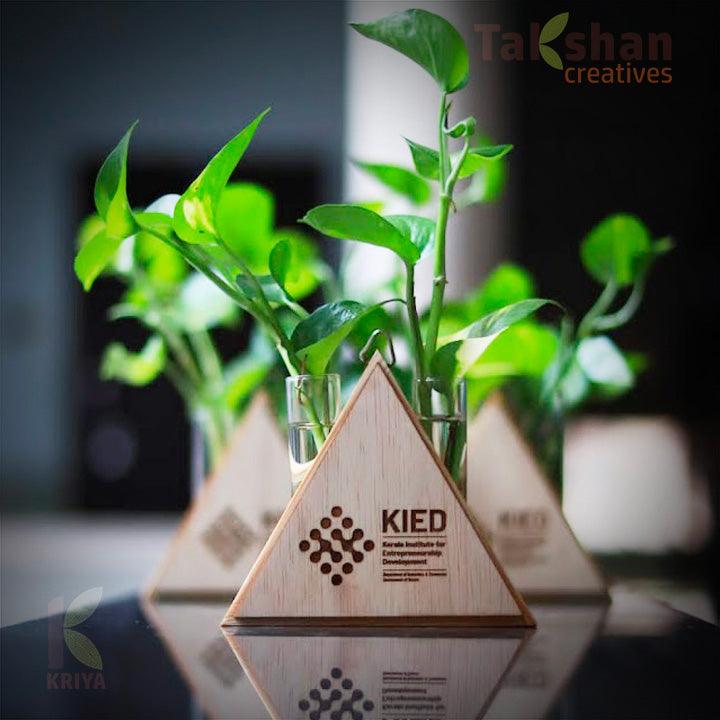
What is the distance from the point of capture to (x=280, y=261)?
700mm

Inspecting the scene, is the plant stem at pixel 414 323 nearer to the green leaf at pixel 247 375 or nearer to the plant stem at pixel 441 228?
the plant stem at pixel 441 228

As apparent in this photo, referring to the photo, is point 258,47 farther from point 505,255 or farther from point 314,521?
point 314,521

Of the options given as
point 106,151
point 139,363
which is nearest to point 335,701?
point 139,363

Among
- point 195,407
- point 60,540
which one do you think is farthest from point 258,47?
point 195,407

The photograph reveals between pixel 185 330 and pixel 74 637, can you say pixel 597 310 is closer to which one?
pixel 185 330

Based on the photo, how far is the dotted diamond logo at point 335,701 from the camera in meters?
0.46

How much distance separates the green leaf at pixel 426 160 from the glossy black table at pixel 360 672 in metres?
0.32

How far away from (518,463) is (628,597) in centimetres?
16

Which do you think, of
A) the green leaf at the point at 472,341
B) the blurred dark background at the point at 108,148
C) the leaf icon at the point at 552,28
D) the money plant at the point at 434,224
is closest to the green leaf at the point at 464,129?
the money plant at the point at 434,224

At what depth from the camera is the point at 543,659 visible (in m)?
0.58

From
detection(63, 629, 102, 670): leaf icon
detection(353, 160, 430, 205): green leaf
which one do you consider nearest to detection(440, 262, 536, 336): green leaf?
detection(353, 160, 430, 205): green leaf

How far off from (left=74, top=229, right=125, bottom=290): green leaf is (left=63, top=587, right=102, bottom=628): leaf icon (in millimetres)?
251

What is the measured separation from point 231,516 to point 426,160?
0.37 meters

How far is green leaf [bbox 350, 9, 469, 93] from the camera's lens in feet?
2.15
